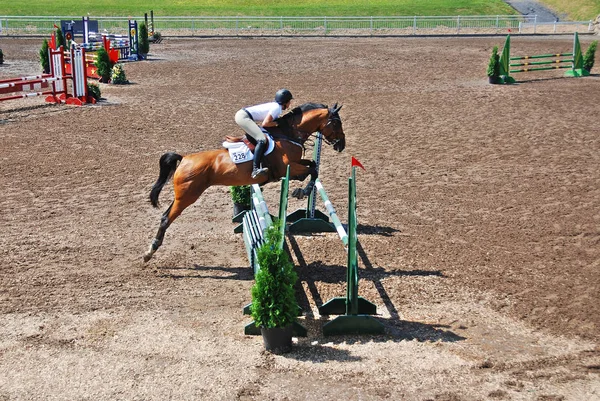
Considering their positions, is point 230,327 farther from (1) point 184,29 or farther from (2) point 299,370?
(1) point 184,29

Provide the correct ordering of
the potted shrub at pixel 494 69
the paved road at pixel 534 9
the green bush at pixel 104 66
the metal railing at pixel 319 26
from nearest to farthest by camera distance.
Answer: the potted shrub at pixel 494 69 < the green bush at pixel 104 66 < the metal railing at pixel 319 26 < the paved road at pixel 534 9

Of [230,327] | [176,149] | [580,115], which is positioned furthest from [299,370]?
[580,115]

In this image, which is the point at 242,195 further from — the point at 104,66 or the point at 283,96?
the point at 104,66

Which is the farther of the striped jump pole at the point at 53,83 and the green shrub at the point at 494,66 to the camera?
the green shrub at the point at 494,66

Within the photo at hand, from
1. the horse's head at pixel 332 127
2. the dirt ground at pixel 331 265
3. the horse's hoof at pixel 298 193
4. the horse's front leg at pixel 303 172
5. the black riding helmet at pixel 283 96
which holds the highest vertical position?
the black riding helmet at pixel 283 96

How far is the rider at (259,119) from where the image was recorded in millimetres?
8977

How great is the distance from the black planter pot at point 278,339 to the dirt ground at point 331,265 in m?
0.09

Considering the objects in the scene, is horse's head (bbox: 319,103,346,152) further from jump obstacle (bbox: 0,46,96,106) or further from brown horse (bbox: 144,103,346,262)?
jump obstacle (bbox: 0,46,96,106)

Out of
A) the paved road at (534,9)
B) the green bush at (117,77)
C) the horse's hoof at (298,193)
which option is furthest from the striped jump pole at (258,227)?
the paved road at (534,9)

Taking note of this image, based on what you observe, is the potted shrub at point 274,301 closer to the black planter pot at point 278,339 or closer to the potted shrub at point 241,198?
the black planter pot at point 278,339

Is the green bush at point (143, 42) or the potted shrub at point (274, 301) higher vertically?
the green bush at point (143, 42)

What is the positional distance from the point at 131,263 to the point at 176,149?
645cm

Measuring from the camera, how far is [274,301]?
21.2ft

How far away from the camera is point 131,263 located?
888cm
